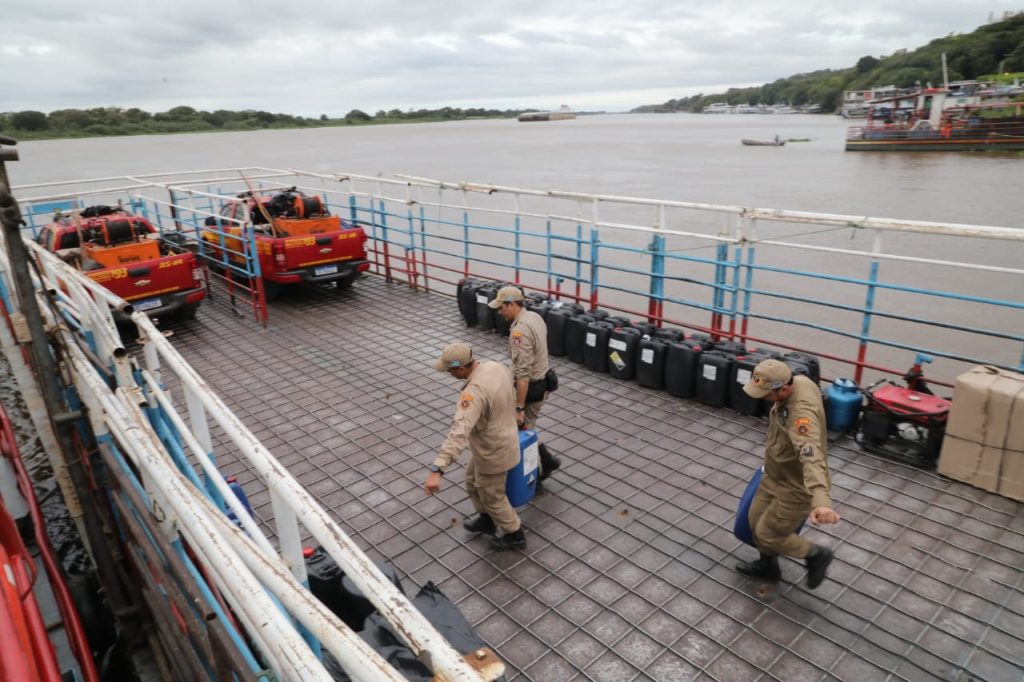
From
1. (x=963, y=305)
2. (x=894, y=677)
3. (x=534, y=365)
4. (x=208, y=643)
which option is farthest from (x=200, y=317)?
(x=963, y=305)

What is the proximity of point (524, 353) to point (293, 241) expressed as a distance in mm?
5757

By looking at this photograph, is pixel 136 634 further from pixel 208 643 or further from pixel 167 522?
pixel 208 643

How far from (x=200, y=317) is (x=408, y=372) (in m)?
4.13

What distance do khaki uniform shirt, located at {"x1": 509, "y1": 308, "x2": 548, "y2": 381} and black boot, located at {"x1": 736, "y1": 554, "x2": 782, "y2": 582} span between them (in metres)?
1.91

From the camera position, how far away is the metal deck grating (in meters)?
3.55

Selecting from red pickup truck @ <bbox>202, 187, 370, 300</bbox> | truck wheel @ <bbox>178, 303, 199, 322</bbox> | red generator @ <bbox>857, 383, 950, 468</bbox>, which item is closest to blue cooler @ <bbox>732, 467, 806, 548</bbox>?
red generator @ <bbox>857, 383, 950, 468</bbox>

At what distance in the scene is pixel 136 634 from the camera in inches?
146

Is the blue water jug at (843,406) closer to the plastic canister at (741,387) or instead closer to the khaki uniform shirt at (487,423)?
the plastic canister at (741,387)

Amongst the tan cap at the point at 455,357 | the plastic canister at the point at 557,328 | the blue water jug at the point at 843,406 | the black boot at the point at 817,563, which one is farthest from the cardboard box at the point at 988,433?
the plastic canister at the point at 557,328

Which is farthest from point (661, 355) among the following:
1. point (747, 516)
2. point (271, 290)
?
point (271, 290)

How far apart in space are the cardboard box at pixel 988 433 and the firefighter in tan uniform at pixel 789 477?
1.83 meters

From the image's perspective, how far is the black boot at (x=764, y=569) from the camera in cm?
401

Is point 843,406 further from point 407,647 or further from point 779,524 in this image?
point 407,647

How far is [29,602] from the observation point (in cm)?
268
